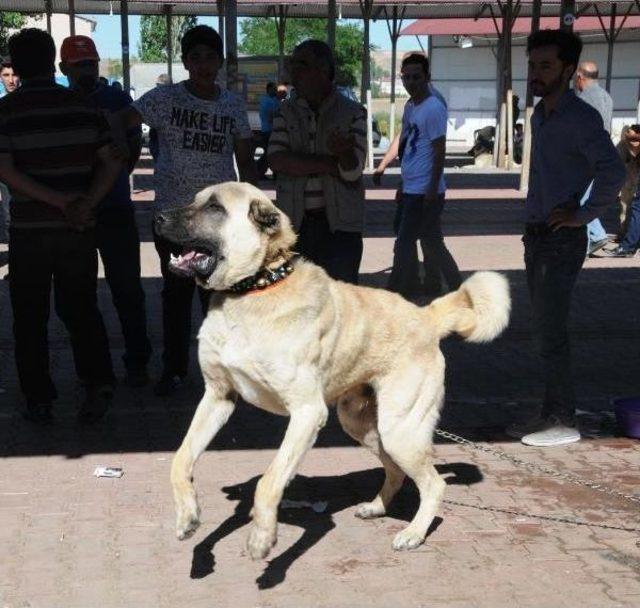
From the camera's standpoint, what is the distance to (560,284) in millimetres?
5879

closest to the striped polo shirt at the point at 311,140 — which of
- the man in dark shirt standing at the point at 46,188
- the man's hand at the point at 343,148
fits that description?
the man's hand at the point at 343,148

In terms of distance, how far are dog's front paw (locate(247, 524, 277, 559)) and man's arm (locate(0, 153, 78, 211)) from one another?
260 cm

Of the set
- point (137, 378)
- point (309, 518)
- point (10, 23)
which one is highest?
point (10, 23)

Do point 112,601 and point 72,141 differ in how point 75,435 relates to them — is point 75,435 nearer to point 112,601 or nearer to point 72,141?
point 72,141

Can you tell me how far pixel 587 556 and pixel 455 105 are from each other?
40.4 m

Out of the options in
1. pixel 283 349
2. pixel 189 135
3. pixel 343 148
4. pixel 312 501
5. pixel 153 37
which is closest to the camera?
pixel 283 349

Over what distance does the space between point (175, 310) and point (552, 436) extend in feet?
8.02

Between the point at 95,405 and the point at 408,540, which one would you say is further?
the point at 95,405

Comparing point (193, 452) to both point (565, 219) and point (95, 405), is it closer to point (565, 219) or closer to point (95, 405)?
point (95, 405)

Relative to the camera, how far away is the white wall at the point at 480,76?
4234 cm

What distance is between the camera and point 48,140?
581 centimetres

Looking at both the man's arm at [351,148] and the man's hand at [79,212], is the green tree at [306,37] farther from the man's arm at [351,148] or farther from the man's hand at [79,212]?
the man's hand at [79,212]

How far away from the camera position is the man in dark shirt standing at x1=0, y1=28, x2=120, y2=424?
5762mm

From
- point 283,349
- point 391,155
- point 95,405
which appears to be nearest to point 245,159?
point 95,405
